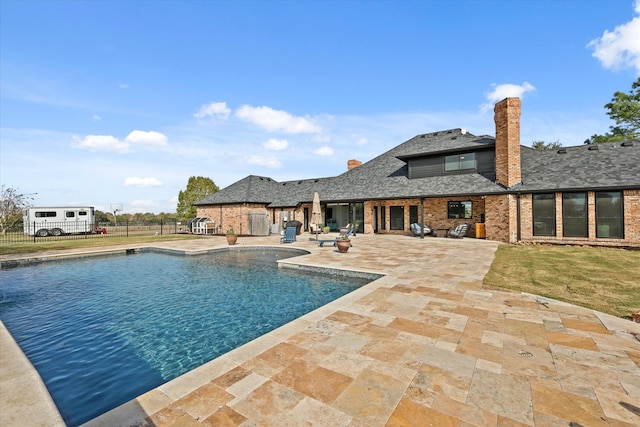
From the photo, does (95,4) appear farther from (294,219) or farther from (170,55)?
(294,219)

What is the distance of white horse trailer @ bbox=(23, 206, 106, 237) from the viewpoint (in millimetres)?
24125

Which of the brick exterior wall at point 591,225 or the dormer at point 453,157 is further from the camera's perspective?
the dormer at point 453,157

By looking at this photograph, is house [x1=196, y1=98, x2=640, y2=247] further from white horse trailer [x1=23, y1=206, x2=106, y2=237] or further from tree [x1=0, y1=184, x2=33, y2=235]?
tree [x1=0, y1=184, x2=33, y2=235]

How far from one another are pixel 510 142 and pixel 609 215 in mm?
5776

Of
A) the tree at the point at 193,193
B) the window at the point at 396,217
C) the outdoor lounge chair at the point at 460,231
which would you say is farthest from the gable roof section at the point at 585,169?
the tree at the point at 193,193

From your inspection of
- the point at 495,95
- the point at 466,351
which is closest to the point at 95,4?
the point at 466,351

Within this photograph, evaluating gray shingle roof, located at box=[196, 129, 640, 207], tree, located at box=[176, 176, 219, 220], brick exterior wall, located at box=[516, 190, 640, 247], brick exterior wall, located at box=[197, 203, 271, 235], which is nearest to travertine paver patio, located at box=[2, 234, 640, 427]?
brick exterior wall, located at box=[516, 190, 640, 247]

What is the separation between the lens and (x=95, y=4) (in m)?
8.77

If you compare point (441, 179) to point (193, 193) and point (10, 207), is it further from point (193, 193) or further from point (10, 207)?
point (10, 207)

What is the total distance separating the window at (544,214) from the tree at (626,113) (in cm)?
2094

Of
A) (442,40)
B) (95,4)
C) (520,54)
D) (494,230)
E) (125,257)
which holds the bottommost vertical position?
(125,257)

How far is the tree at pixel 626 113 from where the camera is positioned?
1031 inches

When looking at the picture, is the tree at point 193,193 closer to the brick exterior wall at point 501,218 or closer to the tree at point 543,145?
the brick exterior wall at point 501,218

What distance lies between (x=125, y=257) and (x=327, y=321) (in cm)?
1364
